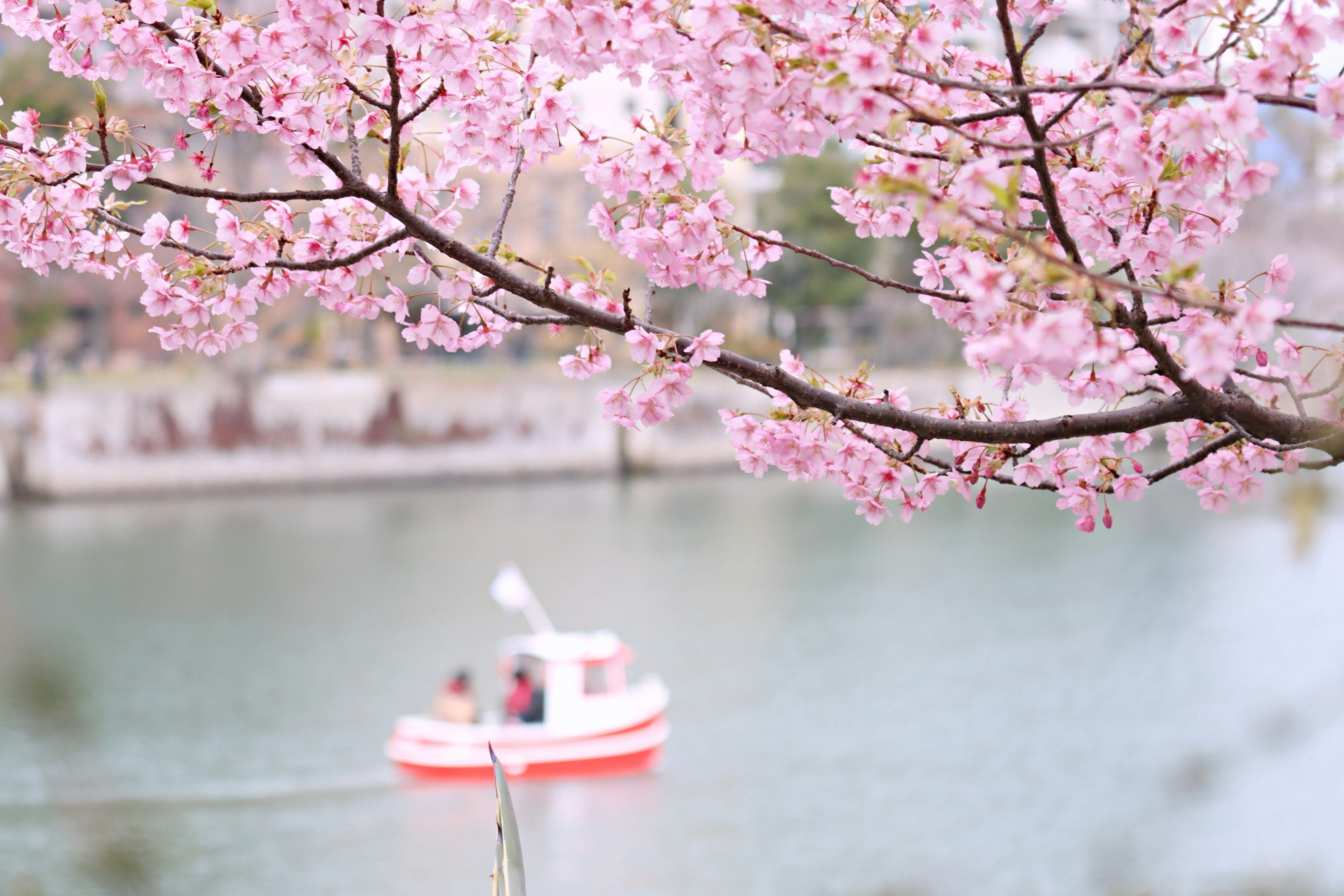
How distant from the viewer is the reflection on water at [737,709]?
362 inches

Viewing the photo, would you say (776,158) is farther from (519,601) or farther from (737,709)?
(519,601)

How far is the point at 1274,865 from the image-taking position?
8742 millimetres

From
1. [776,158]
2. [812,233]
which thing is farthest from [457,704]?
[812,233]

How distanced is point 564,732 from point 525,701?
46 centimetres

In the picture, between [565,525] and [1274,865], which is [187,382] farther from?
[1274,865]

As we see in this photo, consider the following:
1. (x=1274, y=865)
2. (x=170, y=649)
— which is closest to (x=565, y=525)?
(x=170, y=649)

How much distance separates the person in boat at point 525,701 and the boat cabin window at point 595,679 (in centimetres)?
39

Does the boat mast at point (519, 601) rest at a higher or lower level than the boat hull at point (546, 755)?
higher

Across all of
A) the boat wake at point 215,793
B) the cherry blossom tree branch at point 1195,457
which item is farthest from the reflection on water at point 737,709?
the cherry blossom tree branch at point 1195,457

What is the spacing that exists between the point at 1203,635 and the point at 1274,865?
6441 mm

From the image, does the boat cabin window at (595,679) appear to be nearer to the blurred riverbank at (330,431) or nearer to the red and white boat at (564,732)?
the red and white boat at (564,732)

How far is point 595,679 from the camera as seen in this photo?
11570mm

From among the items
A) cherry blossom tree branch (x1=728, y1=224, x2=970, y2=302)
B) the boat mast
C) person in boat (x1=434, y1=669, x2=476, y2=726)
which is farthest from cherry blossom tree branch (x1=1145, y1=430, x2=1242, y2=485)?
the boat mast

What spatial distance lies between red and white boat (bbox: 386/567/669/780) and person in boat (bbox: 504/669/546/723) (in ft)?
0.17
